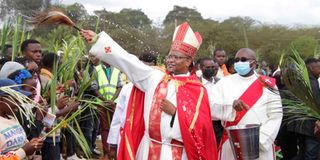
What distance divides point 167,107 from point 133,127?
406 millimetres

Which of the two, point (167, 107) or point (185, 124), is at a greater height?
point (167, 107)

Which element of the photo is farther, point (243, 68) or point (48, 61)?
point (48, 61)

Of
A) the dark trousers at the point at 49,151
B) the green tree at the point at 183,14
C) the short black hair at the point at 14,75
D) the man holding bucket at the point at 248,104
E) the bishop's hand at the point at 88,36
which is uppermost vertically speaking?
the green tree at the point at 183,14

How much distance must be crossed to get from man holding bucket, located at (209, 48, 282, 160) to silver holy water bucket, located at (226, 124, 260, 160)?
13.2 inches

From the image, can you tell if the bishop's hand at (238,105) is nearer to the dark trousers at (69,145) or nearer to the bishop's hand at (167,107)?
the bishop's hand at (167,107)

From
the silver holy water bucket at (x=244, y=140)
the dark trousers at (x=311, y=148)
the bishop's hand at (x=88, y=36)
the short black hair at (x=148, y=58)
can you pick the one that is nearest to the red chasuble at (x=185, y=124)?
the silver holy water bucket at (x=244, y=140)

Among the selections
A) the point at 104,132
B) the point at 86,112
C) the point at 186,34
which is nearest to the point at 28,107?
the point at 186,34

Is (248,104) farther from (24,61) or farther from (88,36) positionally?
(24,61)

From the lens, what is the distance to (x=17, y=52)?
7.83m

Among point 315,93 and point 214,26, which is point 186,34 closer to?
point 315,93

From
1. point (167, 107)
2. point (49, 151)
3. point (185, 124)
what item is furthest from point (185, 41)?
point (49, 151)

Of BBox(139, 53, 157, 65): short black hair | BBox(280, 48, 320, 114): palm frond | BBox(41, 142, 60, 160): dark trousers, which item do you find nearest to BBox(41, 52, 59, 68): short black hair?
BBox(41, 142, 60, 160): dark trousers

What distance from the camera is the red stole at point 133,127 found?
5531mm

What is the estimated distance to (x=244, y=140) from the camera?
19.9 ft
